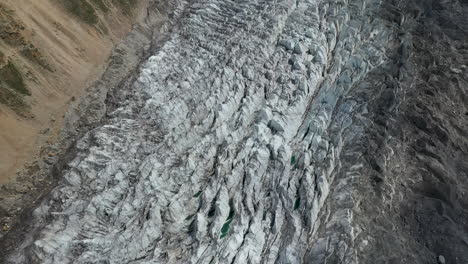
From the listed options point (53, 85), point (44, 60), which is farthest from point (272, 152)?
point (44, 60)

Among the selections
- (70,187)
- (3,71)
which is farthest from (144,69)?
(70,187)

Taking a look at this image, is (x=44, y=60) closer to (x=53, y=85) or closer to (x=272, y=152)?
(x=53, y=85)

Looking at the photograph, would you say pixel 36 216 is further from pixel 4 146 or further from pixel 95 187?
pixel 4 146

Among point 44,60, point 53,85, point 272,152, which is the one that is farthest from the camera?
point 44,60

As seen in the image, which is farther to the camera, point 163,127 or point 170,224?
point 163,127

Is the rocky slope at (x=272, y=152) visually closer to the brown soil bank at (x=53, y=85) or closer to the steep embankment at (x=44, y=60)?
the brown soil bank at (x=53, y=85)
